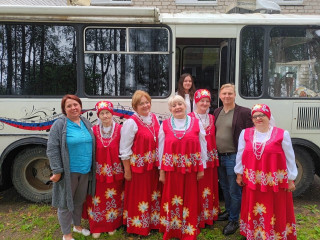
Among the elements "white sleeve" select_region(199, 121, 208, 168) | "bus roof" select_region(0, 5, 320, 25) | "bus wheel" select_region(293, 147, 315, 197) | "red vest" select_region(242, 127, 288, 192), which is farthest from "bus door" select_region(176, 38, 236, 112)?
"red vest" select_region(242, 127, 288, 192)

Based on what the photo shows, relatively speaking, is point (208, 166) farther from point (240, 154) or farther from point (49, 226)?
point (49, 226)

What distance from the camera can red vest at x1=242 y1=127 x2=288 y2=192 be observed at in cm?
281

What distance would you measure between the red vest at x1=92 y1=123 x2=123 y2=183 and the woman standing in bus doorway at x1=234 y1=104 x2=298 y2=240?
1.40 meters

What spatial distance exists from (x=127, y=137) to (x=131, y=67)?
133 centimetres

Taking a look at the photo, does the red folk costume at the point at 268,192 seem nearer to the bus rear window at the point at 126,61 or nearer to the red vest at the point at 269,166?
the red vest at the point at 269,166

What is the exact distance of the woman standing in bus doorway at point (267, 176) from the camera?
2.82 metres

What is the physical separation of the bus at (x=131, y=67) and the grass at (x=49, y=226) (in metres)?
0.61

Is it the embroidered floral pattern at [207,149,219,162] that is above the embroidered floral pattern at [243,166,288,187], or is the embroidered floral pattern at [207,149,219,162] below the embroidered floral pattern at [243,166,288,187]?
above

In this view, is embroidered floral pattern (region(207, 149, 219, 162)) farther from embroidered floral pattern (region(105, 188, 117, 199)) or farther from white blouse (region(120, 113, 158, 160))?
embroidered floral pattern (region(105, 188, 117, 199))

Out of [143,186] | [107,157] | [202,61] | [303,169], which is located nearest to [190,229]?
[143,186]

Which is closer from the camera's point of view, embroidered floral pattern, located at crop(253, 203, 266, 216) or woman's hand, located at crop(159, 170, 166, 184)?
embroidered floral pattern, located at crop(253, 203, 266, 216)

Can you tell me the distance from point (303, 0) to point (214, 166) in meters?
9.43

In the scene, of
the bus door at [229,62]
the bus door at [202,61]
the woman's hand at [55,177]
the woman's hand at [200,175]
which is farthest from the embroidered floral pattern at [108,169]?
the bus door at [202,61]

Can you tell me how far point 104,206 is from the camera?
132 inches
